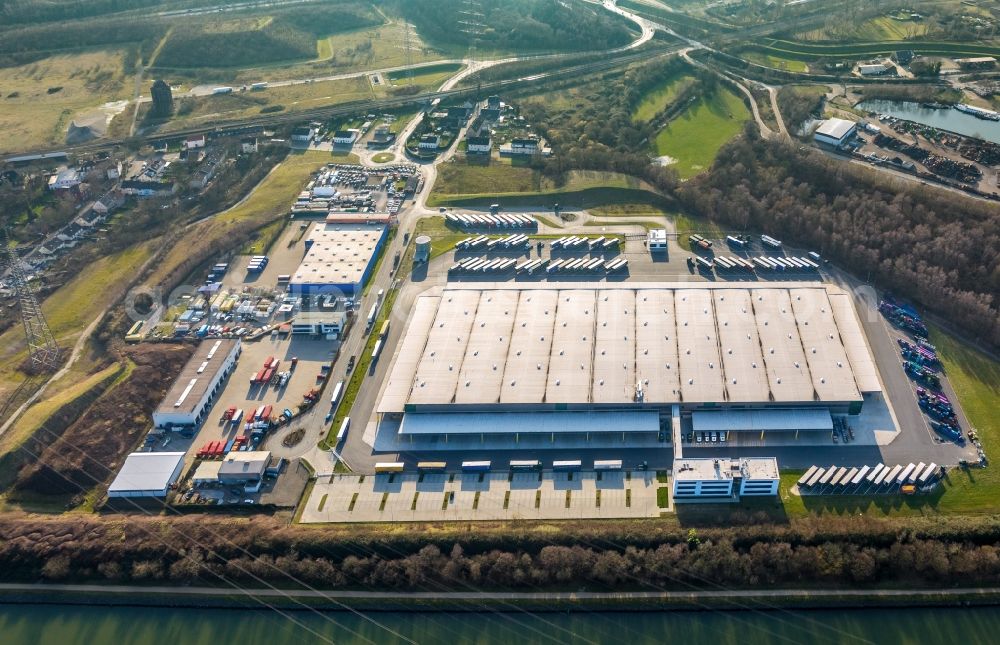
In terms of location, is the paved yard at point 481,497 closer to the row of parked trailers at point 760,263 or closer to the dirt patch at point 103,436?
the dirt patch at point 103,436

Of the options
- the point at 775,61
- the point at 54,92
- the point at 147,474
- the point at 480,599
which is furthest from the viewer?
the point at 54,92

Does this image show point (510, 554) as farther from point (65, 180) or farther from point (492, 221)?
point (65, 180)

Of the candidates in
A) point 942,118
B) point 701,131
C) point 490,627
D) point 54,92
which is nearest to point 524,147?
Result: point 701,131

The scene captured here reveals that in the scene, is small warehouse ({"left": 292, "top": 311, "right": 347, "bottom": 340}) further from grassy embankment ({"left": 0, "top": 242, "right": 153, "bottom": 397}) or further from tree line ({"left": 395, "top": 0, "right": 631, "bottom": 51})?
tree line ({"left": 395, "top": 0, "right": 631, "bottom": 51})

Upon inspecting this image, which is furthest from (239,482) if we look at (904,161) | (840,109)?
(840,109)

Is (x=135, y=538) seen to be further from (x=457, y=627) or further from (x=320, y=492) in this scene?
(x=457, y=627)

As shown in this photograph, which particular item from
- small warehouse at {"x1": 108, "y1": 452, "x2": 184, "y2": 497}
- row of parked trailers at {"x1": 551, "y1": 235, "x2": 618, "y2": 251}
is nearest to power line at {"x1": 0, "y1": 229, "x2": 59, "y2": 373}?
small warehouse at {"x1": 108, "y1": 452, "x2": 184, "y2": 497}

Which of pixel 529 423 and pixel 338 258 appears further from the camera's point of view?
pixel 338 258
